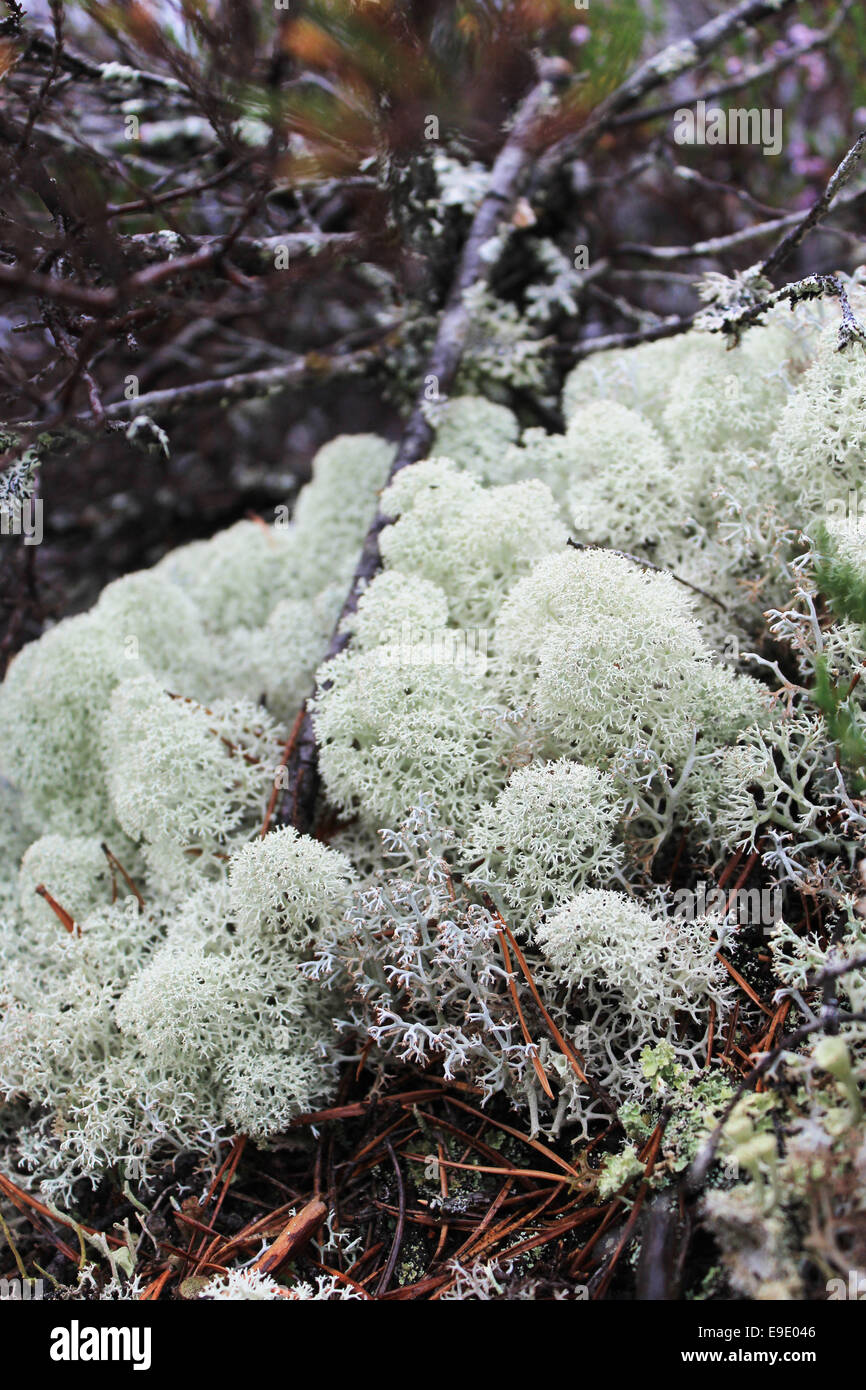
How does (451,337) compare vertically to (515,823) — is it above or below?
above

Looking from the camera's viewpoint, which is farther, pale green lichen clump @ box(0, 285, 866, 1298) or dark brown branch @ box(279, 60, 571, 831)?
dark brown branch @ box(279, 60, 571, 831)

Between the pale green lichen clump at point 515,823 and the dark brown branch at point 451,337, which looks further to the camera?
the dark brown branch at point 451,337

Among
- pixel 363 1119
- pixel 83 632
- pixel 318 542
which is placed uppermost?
pixel 318 542

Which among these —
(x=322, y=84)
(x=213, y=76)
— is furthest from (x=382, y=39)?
(x=322, y=84)

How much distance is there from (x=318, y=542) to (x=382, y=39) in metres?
1.78

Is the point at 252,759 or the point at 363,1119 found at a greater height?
the point at 252,759

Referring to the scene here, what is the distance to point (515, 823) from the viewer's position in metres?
2.24

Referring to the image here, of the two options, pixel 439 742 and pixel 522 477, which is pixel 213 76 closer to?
pixel 522 477

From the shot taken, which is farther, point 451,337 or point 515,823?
point 451,337

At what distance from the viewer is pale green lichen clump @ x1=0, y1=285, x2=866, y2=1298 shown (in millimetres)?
2096

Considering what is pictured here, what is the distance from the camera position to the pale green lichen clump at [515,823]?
6.88 ft

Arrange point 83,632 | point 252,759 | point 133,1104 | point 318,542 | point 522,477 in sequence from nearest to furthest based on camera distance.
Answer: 1. point 133,1104
2. point 252,759
3. point 83,632
4. point 522,477
5. point 318,542

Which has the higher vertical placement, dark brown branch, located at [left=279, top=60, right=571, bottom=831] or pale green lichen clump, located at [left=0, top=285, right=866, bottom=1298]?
dark brown branch, located at [left=279, top=60, right=571, bottom=831]

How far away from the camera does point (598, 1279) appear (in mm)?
1862
